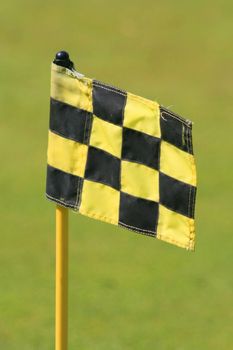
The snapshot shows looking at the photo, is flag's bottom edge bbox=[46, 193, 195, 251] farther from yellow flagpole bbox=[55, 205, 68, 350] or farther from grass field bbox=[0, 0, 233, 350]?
grass field bbox=[0, 0, 233, 350]

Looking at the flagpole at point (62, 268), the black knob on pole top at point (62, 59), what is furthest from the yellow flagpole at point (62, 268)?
the black knob on pole top at point (62, 59)

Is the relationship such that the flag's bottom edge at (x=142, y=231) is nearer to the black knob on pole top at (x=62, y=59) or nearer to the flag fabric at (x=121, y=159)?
the flag fabric at (x=121, y=159)

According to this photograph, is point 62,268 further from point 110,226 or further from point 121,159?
point 110,226

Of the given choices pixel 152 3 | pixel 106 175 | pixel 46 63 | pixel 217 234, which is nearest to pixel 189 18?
pixel 152 3

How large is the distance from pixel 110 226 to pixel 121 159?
8.15ft

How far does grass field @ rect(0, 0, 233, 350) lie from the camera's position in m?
4.75

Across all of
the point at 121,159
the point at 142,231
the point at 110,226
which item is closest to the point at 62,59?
the point at 121,159

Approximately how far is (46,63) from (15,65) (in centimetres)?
23

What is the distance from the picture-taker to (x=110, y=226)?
5781mm

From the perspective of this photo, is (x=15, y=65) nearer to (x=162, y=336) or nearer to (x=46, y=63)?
(x=46, y=63)

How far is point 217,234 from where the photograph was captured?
562 centimetres

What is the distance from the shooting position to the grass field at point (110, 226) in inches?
187

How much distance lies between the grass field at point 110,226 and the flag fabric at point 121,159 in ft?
4.32

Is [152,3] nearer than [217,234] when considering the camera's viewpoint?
No
